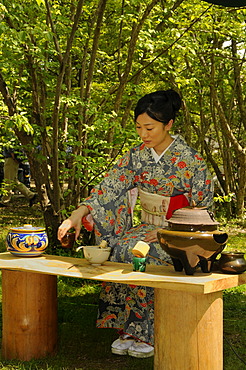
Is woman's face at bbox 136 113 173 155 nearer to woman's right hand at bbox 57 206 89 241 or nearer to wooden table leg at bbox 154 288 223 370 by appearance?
woman's right hand at bbox 57 206 89 241

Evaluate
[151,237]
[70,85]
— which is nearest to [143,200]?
[151,237]

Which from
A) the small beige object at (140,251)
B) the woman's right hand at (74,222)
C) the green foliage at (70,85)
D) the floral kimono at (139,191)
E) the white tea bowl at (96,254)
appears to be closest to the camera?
the small beige object at (140,251)

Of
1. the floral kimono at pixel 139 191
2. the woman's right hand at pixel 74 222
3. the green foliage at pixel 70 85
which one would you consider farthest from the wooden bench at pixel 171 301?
the green foliage at pixel 70 85

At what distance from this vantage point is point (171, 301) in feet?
10.0

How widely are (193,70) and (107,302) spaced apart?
735 cm

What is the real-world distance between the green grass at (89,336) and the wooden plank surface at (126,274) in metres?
0.62

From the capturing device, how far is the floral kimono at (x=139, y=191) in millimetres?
4098

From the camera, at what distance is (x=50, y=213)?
22.6ft

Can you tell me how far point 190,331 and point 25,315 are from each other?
1.22 m

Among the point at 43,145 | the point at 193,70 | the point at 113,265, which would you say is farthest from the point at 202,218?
the point at 193,70

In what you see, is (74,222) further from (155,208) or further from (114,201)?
(155,208)

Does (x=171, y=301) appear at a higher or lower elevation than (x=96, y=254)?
lower

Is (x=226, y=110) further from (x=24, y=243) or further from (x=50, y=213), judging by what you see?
(x=24, y=243)

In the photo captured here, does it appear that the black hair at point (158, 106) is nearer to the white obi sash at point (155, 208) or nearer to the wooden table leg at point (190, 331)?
the white obi sash at point (155, 208)
